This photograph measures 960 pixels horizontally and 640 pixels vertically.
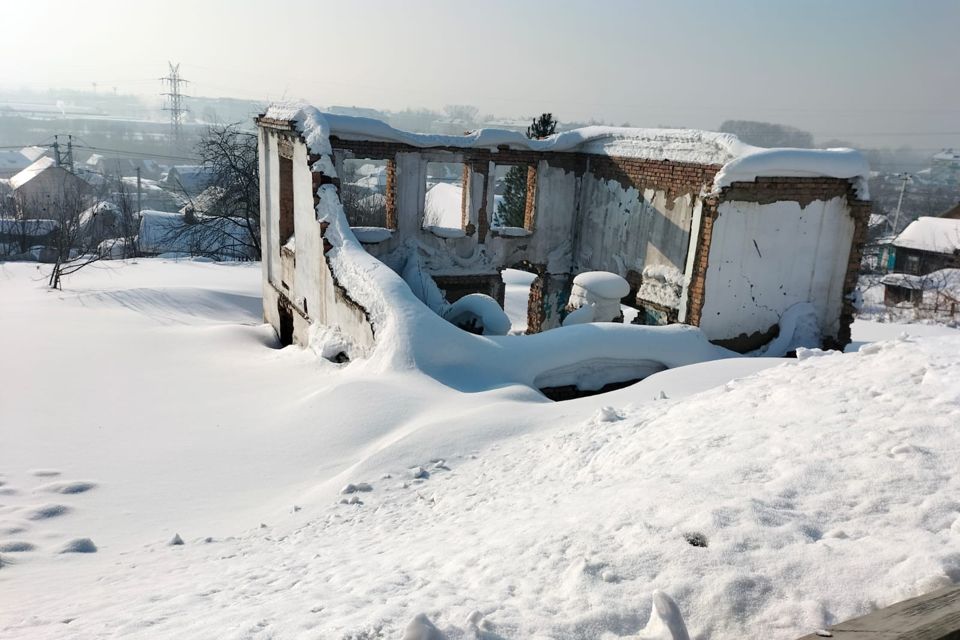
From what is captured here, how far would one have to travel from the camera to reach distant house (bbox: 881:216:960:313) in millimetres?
31047

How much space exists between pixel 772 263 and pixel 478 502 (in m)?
7.54

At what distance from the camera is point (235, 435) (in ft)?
22.4

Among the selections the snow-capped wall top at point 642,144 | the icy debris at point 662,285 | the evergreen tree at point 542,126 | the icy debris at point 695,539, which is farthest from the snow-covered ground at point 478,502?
the evergreen tree at point 542,126

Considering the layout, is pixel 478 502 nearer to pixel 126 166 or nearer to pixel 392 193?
pixel 392 193

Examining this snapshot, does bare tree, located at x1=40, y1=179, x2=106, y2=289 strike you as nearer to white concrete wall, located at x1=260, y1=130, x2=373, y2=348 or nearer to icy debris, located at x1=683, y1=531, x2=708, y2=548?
white concrete wall, located at x1=260, y1=130, x2=373, y2=348

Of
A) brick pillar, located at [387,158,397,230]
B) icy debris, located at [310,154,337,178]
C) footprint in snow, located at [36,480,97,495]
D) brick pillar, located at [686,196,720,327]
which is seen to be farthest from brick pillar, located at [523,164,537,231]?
footprint in snow, located at [36,480,97,495]

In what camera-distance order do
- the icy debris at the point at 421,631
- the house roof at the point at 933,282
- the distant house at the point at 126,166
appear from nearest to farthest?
the icy debris at the point at 421,631 → the house roof at the point at 933,282 → the distant house at the point at 126,166

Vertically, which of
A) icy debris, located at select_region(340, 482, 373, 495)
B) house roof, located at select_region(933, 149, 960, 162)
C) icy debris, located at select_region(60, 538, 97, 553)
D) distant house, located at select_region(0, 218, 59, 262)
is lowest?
distant house, located at select_region(0, 218, 59, 262)

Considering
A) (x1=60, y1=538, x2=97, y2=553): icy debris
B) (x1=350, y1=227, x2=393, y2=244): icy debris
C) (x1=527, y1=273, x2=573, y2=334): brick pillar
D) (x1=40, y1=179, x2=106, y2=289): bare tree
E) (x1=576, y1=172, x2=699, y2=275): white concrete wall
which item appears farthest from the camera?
(x1=40, y1=179, x2=106, y2=289): bare tree

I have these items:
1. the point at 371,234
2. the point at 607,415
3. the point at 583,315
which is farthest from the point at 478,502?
the point at 371,234

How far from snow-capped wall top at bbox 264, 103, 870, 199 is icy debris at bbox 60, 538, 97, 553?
7208 mm

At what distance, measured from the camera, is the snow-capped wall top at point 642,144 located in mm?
9211

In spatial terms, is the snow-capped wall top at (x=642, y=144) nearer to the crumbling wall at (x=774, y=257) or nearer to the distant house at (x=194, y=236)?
the crumbling wall at (x=774, y=257)

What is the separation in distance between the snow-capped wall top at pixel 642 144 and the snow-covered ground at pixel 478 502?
343 centimetres
